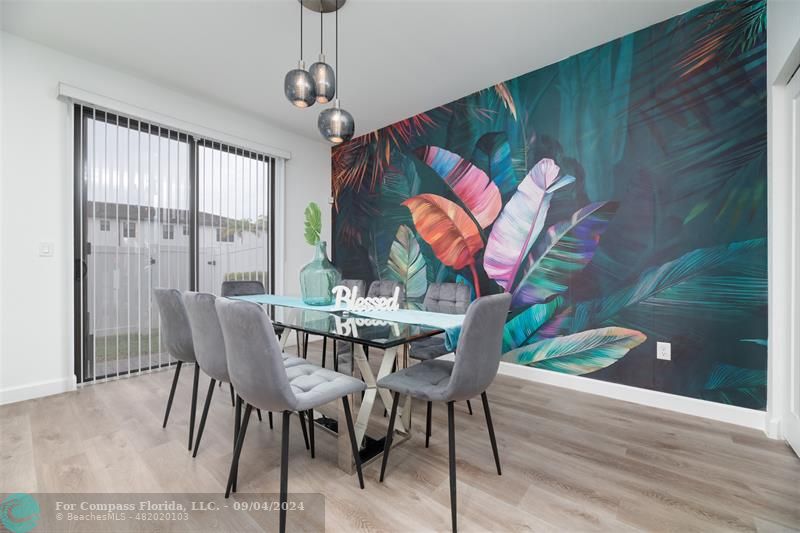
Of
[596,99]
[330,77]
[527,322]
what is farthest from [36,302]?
[596,99]

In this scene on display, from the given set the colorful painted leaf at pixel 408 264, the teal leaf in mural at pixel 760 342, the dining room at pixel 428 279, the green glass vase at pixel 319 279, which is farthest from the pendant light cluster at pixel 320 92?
the teal leaf in mural at pixel 760 342

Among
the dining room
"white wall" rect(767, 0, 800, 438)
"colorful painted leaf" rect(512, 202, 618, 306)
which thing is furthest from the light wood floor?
"colorful painted leaf" rect(512, 202, 618, 306)

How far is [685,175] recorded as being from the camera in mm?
2441

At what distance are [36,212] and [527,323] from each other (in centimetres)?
418

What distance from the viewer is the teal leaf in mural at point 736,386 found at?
218 cm

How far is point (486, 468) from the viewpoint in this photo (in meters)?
1.77

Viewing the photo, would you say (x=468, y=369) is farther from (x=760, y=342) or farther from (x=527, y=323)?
(x=760, y=342)

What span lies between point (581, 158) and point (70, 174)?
427 cm

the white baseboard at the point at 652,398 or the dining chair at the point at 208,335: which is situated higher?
the dining chair at the point at 208,335

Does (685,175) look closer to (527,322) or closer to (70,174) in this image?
(527,322)

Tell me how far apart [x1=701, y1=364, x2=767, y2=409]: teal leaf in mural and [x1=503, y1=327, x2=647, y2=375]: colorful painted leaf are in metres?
0.45

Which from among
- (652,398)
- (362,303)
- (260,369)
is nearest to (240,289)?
(362,303)

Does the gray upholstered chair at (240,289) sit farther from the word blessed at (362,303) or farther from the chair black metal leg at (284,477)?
the chair black metal leg at (284,477)

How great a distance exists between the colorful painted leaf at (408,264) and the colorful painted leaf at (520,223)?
32.5 inches
